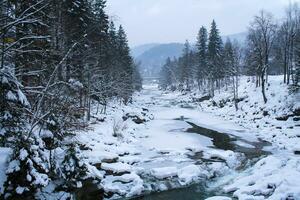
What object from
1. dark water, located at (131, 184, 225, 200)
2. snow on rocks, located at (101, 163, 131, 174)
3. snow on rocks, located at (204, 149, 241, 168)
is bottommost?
dark water, located at (131, 184, 225, 200)

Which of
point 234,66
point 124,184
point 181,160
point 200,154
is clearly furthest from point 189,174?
point 234,66

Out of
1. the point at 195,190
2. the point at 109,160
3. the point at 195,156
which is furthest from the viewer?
the point at 195,156

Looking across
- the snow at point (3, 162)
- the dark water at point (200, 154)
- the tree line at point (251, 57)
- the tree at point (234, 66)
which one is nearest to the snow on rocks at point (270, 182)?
the dark water at point (200, 154)

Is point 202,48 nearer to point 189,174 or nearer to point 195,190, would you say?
point 189,174

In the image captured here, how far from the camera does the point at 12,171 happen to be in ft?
26.7

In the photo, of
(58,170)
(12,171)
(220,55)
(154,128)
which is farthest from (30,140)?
(220,55)

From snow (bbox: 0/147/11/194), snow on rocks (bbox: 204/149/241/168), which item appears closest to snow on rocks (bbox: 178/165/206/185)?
snow on rocks (bbox: 204/149/241/168)

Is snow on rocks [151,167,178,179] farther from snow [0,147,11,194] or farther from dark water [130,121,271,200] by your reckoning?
snow [0,147,11,194]

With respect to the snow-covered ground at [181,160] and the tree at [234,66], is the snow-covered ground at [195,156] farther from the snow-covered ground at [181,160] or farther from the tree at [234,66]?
the tree at [234,66]

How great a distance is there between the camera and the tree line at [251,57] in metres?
36.5

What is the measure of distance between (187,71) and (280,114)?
4939cm

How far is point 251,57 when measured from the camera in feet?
161

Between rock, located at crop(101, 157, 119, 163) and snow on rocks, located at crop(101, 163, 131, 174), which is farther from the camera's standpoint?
rock, located at crop(101, 157, 119, 163)

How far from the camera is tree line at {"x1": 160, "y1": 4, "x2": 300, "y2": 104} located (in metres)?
36.5
